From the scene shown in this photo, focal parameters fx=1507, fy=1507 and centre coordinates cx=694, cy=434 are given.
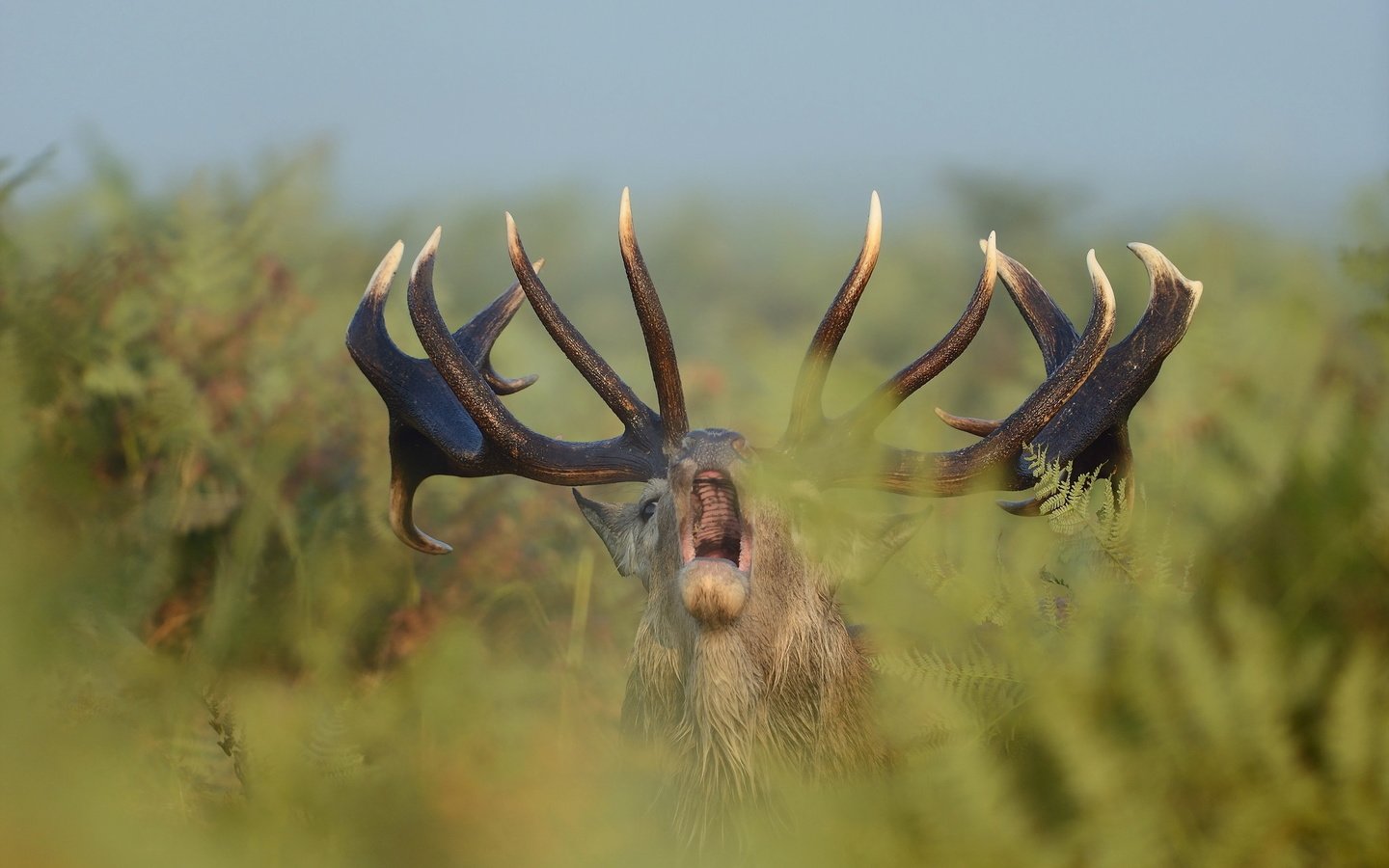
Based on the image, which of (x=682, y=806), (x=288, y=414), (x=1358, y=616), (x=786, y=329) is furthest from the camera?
(x=786, y=329)

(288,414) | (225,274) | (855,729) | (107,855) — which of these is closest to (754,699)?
(855,729)

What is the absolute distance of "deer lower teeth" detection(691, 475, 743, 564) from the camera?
163 inches

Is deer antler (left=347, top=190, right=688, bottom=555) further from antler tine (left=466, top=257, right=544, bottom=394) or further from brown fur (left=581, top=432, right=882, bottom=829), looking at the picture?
brown fur (left=581, top=432, right=882, bottom=829)

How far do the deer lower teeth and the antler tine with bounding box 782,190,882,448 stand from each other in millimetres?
299

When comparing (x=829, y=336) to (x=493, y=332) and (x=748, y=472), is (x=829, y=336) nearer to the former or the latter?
(x=748, y=472)

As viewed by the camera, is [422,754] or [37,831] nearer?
[37,831]

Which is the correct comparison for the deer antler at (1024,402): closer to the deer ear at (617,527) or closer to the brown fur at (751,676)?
the brown fur at (751,676)

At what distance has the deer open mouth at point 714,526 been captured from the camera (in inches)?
162

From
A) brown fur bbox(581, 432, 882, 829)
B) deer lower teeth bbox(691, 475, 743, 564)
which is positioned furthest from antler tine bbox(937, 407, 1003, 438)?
deer lower teeth bbox(691, 475, 743, 564)

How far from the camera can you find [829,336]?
434 cm

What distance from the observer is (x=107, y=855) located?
1.20 meters

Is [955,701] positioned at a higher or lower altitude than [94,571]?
lower

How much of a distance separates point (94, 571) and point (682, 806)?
8.76 ft

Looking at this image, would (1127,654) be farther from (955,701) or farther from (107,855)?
(107,855)
